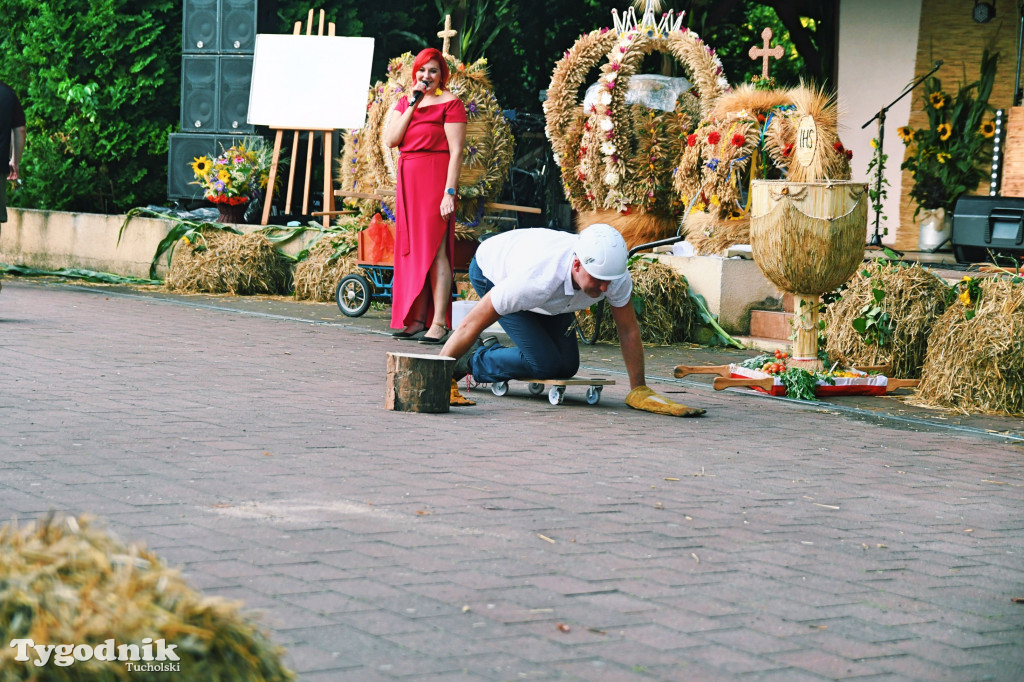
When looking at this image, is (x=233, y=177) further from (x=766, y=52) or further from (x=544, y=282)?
(x=544, y=282)

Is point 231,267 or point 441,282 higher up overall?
point 441,282

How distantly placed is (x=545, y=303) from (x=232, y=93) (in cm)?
909

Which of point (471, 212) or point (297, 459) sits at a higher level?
point (471, 212)

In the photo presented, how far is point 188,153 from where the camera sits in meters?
14.7

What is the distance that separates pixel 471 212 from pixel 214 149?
4644 mm

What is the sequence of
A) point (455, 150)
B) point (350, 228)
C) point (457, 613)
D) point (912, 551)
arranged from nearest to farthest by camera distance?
point (457, 613), point (912, 551), point (455, 150), point (350, 228)

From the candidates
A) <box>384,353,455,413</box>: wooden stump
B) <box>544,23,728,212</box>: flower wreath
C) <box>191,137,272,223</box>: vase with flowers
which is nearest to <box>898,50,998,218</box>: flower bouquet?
<box>544,23,728,212</box>: flower wreath

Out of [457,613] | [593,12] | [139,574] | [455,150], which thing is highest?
[593,12]

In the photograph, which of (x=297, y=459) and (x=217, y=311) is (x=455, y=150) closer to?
(x=217, y=311)

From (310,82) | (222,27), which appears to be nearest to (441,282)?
(310,82)

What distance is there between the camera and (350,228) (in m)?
12.4

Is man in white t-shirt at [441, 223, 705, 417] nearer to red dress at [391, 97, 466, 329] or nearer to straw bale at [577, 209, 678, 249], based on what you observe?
red dress at [391, 97, 466, 329]

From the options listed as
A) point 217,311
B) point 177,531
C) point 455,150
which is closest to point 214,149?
point 217,311

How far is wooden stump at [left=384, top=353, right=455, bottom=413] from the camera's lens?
6402 millimetres
